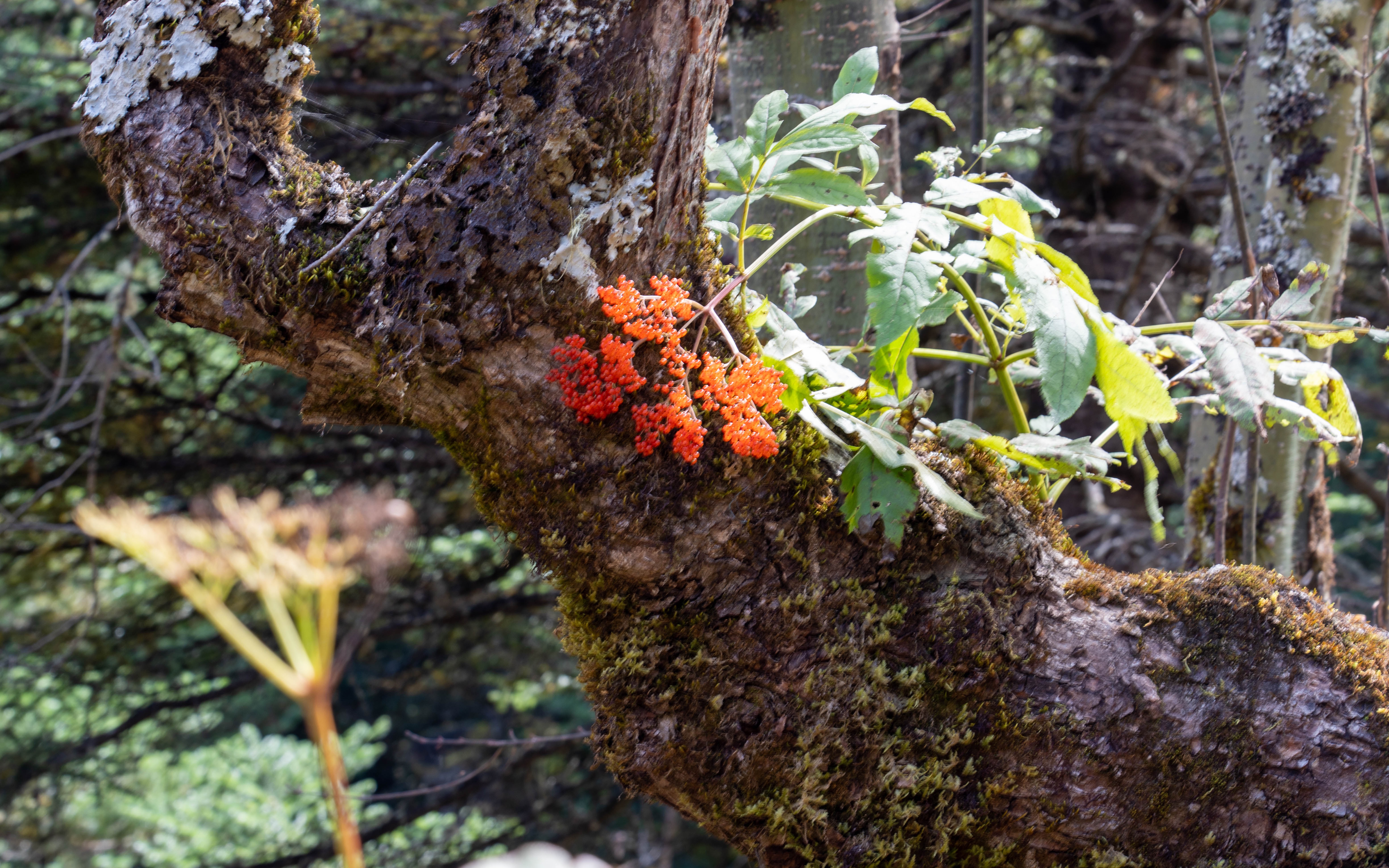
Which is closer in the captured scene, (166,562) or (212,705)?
(166,562)

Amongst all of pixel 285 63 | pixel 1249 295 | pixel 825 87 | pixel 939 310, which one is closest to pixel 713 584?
pixel 939 310

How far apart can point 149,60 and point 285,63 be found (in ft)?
0.57

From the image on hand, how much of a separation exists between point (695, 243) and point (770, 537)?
1.37 ft

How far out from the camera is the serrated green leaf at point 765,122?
128 centimetres

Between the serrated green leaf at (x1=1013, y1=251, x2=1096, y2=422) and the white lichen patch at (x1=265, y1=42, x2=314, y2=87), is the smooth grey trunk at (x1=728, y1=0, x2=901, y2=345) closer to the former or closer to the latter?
the serrated green leaf at (x1=1013, y1=251, x2=1096, y2=422)

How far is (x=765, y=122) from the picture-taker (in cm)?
129

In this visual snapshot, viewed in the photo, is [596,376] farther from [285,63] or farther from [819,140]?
[285,63]

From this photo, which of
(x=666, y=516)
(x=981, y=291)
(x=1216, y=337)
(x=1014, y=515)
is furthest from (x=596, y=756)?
(x=981, y=291)

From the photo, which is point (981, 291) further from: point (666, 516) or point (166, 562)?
point (166, 562)

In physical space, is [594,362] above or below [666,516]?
above

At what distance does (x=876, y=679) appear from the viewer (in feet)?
3.95

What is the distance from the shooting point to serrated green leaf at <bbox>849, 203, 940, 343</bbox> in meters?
1.09

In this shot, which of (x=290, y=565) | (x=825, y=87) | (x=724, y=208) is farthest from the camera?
(x=825, y=87)

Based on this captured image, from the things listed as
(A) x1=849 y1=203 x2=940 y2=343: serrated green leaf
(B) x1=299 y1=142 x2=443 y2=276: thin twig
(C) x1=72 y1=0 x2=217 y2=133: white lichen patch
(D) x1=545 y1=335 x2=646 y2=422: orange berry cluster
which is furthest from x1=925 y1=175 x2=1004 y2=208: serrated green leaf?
(C) x1=72 y1=0 x2=217 y2=133: white lichen patch
